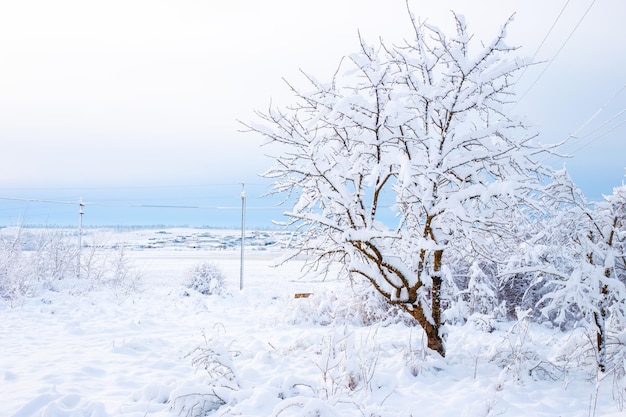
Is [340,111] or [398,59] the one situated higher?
[398,59]

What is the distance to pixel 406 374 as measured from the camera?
465 centimetres

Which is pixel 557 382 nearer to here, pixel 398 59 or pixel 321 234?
pixel 321 234

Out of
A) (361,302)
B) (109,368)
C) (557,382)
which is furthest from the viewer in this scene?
(361,302)

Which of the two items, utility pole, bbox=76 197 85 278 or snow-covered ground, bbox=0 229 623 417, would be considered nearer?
snow-covered ground, bbox=0 229 623 417

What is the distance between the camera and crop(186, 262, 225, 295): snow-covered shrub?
14.7m

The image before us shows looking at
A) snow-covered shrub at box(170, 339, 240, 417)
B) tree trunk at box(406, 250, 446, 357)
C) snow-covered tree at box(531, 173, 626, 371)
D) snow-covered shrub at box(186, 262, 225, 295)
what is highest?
snow-covered tree at box(531, 173, 626, 371)

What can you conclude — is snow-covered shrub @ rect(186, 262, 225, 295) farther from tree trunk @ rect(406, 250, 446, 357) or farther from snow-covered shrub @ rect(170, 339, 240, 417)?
snow-covered shrub @ rect(170, 339, 240, 417)

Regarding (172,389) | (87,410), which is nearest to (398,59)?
(172,389)

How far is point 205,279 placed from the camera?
50.1ft

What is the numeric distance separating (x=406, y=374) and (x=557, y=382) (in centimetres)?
156

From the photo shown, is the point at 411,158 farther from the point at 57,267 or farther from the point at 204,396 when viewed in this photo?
the point at 57,267

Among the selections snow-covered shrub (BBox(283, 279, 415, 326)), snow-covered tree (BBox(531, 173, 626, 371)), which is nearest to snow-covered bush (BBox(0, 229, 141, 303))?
snow-covered shrub (BBox(283, 279, 415, 326))

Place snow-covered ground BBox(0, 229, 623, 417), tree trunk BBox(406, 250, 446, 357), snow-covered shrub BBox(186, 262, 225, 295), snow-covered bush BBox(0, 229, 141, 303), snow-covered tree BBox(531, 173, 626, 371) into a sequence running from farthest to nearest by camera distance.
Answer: snow-covered shrub BBox(186, 262, 225, 295), snow-covered bush BBox(0, 229, 141, 303), tree trunk BBox(406, 250, 446, 357), snow-covered tree BBox(531, 173, 626, 371), snow-covered ground BBox(0, 229, 623, 417)

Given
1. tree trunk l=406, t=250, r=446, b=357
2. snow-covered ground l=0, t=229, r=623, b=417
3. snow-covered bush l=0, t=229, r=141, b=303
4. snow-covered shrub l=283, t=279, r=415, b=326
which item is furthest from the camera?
snow-covered bush l=0, t=229, r=141, b=303
